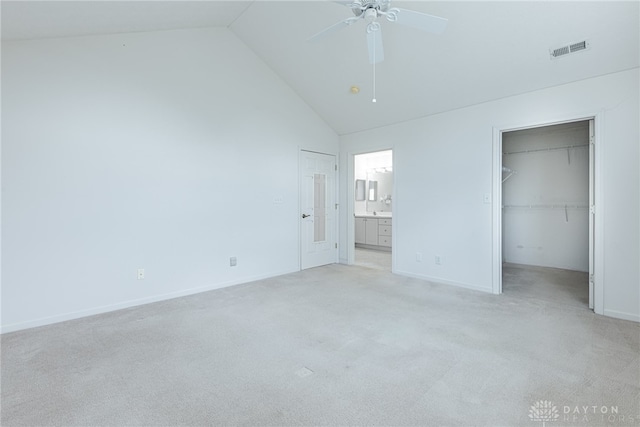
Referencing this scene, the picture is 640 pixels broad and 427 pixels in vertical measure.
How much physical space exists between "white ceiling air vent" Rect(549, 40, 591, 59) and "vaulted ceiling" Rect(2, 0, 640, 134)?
0.15 ft

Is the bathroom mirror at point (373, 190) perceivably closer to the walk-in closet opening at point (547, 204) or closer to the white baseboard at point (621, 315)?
the walk-in closet opening at point (547, 204)

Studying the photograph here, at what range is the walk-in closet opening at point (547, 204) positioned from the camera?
519cm

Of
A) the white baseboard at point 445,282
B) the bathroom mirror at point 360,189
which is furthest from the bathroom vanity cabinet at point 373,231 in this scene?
the white baseboard at point 445,282

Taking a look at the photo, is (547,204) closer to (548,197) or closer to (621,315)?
(548,197)

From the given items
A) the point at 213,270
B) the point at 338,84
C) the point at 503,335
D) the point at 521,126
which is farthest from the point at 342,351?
the point at 338,84

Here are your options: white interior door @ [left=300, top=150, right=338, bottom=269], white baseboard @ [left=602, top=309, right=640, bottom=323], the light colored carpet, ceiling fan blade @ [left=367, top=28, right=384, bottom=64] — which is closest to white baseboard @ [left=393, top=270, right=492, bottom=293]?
the light colored carpet

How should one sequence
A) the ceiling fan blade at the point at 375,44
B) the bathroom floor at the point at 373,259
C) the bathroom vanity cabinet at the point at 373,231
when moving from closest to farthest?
the ceiling fan blade at the point at 375,44, the bathroom floor at the point at 373,259, the bathroom vanity cabinet at the point at 373,231

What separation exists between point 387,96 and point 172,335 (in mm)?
3970

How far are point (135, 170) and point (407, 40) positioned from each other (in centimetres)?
338

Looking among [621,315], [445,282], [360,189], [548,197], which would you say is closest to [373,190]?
[360,189]

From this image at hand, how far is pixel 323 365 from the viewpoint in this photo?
224cm

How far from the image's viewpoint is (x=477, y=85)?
3807 millimetres

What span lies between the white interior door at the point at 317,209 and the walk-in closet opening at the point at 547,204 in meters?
2.94

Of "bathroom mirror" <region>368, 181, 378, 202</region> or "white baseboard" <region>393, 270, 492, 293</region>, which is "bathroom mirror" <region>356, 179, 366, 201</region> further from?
"white baseboard" <region>393, 270, 492, 293</region>
